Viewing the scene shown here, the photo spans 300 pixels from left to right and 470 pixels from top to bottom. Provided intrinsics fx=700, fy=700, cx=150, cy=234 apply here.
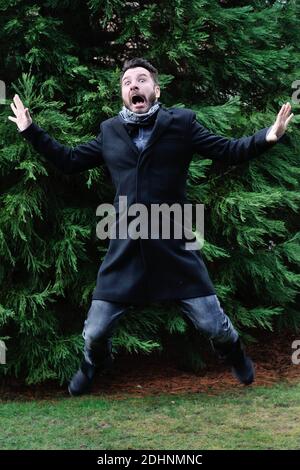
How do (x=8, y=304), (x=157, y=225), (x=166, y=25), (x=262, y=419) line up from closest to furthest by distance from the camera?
(x=157, y=225) → (x=262, y=419) → (x=8, y=304) → (x=166, y=25)

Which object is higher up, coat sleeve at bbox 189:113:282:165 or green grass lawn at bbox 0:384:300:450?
coat sleeve at bbox 189:113:282:165

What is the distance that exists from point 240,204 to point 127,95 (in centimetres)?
187

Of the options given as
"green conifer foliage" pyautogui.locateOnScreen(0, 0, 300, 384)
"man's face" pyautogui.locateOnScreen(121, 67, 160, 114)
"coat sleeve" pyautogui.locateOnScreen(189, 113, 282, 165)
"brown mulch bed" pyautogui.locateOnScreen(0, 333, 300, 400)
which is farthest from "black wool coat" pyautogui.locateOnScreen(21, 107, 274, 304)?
"brown mulch bed" pyautogui.locateOnScreen(0, 333, 300, 400)

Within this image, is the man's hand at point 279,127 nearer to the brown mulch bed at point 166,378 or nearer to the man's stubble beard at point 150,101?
the man's stubble beard at point 150,101

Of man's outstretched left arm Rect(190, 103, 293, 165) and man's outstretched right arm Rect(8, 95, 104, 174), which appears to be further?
man's outstretched right arm Rect(8, 95, 104, 174)

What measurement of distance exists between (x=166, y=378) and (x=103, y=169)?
1879mm

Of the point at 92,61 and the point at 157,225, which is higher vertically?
the point at 92,61

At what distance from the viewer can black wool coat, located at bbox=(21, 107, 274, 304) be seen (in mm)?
4020

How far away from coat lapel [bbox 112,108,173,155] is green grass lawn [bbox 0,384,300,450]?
184cm

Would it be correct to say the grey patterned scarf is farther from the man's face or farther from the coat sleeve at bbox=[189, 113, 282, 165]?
the coat sleeve at bbox=[189, 113, 282, 165]

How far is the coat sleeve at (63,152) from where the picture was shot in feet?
13.8

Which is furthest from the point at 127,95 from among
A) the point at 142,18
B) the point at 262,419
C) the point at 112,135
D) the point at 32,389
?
the point at 32,389
